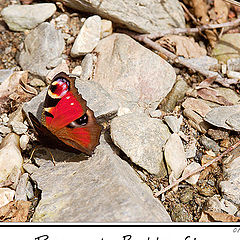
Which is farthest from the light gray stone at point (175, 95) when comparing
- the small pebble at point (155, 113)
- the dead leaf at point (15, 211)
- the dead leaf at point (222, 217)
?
the dead leaf at point (15, 211)

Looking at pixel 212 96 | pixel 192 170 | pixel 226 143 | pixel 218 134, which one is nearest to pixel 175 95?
pixel 212 96

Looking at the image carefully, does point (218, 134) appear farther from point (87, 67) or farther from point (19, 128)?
point (19, 128)

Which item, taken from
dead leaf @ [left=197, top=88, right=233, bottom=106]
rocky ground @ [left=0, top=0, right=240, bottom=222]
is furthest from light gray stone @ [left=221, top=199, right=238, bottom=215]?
dead leaf @ [left=197, top=88, right=233, bottom=106]

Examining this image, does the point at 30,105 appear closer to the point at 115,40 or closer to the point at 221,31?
the point at 115,40

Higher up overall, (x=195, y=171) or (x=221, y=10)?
(x=221, y=10)

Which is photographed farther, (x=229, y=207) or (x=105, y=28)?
(x=105, y=28)

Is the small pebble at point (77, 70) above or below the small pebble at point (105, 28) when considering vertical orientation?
below

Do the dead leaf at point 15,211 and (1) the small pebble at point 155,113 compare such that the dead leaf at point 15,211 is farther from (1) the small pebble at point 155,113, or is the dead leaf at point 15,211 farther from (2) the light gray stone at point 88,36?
(2) the light gray stone at point 88,36

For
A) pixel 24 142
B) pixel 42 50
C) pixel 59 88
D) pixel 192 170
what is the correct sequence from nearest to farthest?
pixel 59 88, pixel 192 170, pixel 24 142, pixel 42 50
